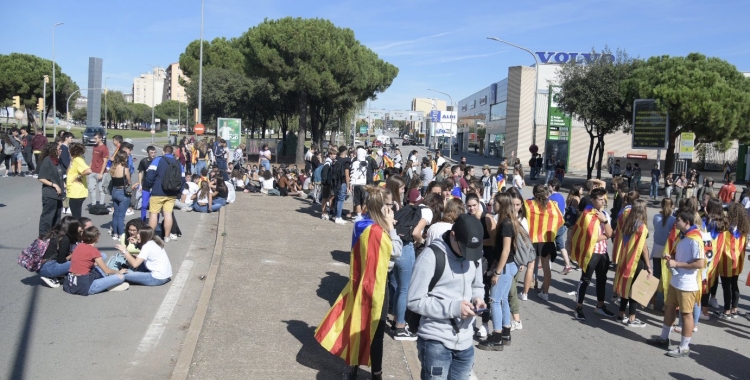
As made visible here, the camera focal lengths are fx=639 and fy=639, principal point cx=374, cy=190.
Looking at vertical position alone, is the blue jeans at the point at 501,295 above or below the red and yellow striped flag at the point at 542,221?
below

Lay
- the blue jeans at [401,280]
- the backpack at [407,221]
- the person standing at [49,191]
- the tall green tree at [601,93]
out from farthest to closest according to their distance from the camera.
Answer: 1. the tall green tree at [601,93]
2. the person standing at [49,191]
3. the backpack at [407,221]
4. the blue jeans at [401,280]

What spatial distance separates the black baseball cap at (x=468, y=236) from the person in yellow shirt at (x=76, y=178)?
8.44m

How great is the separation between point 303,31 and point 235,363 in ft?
105

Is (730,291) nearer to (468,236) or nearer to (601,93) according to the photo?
(468,236)

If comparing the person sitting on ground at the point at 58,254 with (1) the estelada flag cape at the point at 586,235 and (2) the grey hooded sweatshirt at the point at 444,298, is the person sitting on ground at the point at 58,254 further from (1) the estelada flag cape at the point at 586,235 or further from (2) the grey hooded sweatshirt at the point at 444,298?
(1) the estelada flag cape at the point at 586,235

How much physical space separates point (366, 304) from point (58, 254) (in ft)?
15.2

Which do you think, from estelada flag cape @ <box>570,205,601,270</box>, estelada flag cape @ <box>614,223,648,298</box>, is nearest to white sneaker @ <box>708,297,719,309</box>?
estelada flag cape @ <box>614,223,648,298</box>

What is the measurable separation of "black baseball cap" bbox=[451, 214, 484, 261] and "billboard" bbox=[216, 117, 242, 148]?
29.1 m

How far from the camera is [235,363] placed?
5.67 metres

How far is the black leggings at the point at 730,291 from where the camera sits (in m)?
8.21

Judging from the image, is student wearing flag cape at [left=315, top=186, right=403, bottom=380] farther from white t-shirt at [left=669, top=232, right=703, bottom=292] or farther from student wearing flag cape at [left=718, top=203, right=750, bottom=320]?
student wearing flag cape at [left=718, top=203, right=750, bottom=320]

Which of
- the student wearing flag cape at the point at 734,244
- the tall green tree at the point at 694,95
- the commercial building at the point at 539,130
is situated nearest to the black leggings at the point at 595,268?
the student wearing flag cape at the point at 734,244

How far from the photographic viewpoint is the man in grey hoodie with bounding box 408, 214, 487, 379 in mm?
3791

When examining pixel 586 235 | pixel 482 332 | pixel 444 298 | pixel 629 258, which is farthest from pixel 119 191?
pixel 444 298
